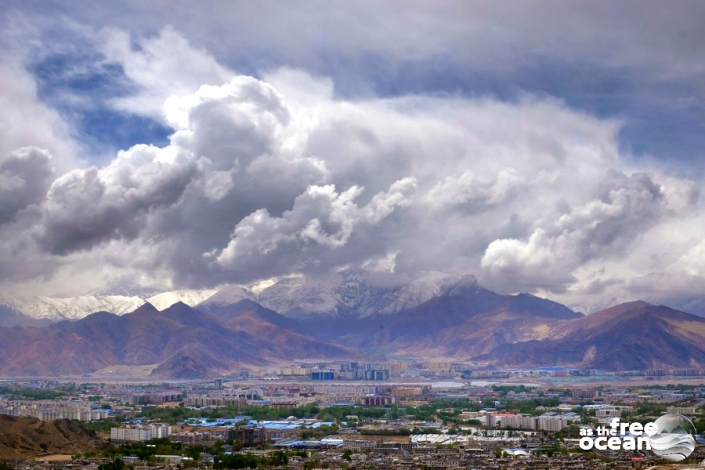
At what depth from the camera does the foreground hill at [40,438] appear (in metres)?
68.2

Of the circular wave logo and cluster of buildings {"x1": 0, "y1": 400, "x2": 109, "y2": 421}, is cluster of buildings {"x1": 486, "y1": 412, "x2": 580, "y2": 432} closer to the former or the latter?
the circular wave logo

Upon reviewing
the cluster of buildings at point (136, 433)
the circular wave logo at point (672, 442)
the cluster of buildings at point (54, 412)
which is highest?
the cluster of buildings at point (54, 412)

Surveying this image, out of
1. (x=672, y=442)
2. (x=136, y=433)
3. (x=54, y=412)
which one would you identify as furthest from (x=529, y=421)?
(x=54, y=412)

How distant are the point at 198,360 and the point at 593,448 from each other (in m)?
133

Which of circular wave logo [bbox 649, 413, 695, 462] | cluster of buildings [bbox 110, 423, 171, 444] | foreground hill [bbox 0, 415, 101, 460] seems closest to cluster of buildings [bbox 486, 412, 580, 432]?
circular wave logo [bbox 649, 413, 695, 462]

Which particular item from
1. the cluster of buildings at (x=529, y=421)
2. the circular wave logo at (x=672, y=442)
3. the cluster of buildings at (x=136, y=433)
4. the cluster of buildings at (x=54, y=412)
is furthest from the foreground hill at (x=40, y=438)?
the circular wave logo at (x=672, y=442)

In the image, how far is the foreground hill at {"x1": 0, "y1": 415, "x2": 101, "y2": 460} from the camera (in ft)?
224

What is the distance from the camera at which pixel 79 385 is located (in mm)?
153875

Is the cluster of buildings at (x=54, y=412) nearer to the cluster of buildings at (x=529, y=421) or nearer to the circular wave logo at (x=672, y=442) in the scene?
the cluster of buildings at (x=529, y=421)

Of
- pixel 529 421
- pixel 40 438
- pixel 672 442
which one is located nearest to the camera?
pixel 672 442

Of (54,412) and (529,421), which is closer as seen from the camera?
(529,421)

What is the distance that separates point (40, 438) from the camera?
72.0 meters

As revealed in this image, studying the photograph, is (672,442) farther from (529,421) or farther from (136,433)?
(136,433)

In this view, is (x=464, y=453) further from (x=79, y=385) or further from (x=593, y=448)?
(x=79, y=385)
